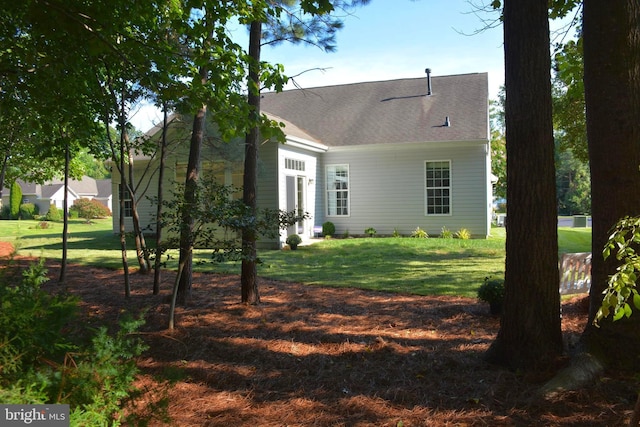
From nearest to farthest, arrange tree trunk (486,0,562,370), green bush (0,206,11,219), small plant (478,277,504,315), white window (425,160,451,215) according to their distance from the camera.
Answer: tree trunk (486,0,562,370) → small plant (478,277,504,315) → white window (425,160,451,215) → green bush (0,206,11,219)

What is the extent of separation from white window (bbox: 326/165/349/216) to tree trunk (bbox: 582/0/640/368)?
14319mm

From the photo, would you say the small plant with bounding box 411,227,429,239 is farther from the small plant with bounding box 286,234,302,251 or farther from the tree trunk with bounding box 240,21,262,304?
the tree trunk with bounding box 240,21,262,304

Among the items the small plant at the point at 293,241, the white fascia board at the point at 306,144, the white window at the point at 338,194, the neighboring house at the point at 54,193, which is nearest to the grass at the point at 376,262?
the small plant at the point at 293,241

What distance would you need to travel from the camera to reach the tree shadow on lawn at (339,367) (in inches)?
131

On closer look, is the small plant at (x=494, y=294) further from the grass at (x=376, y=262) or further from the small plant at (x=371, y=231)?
the small plant at (x=371, y=231)

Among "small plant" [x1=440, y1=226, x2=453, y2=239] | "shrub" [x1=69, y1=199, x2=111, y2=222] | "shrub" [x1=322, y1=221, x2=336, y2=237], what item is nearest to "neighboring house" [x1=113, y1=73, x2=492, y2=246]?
"small plant" [x1=440, y1=226, x2=453, y2=239]

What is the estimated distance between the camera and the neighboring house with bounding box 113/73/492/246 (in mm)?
15750

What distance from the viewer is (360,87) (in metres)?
21.3

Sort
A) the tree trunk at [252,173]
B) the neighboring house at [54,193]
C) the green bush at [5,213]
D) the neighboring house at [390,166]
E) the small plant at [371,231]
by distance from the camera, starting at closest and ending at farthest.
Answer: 1. the tree trunk at [252,173]
2. the neighboring house at [390,166]
3. the small plant at [371,231]
4. the green bush at [5,213]
5. the neighboring house at [54,193]

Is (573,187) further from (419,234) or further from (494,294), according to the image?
(494,294)

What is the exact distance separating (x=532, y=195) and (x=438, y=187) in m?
13.2

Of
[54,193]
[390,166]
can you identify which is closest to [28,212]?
[54,193]

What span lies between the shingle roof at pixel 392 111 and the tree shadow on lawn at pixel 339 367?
11.0 metres

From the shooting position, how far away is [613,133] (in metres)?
3.66
